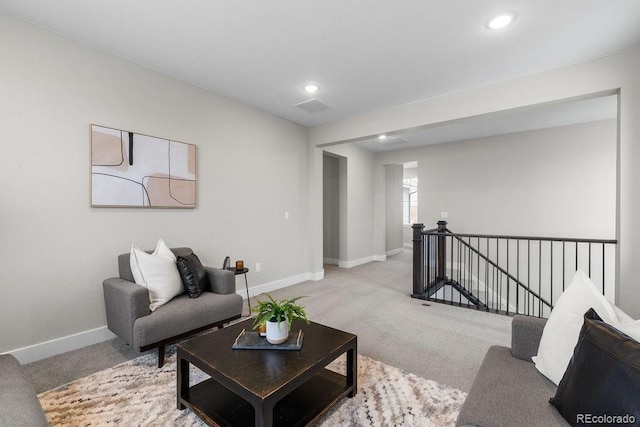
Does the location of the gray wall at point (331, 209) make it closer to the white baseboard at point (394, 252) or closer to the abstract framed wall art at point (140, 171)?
the white baseboard at point (394, 252)

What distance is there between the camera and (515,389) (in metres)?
1.20

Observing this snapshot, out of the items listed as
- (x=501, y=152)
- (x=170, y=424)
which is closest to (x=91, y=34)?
(x=170, y=424)

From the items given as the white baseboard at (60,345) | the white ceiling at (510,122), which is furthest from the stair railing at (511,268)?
the white baseboard at (60,345)

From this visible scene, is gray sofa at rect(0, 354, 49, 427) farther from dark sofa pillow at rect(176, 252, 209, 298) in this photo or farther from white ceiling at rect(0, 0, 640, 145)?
white ceiling at rect(0, 0, 640, 145)

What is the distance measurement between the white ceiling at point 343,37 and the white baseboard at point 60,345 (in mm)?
2526

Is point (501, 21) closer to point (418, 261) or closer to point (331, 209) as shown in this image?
point (418, 261)

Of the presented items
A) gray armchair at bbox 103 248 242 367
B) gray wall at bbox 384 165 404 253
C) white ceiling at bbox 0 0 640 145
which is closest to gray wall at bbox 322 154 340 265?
gray wall at bbox 384 165 404 253

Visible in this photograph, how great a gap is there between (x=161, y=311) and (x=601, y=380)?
2.48 metres

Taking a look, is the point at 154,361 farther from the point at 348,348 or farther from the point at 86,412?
the point at 348,348

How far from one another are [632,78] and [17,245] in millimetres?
5314

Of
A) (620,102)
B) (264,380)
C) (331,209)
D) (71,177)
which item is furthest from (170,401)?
(331,209)

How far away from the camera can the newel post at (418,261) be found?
3.98 meters

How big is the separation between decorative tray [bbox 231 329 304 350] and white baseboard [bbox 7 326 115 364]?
1.74 meters

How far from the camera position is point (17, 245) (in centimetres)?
221
